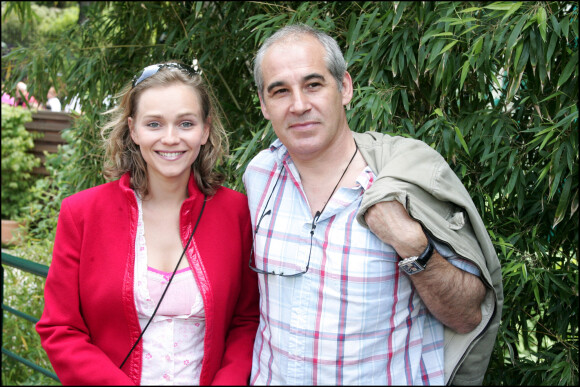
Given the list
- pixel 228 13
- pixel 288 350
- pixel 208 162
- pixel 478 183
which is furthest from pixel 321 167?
pixel 228 13

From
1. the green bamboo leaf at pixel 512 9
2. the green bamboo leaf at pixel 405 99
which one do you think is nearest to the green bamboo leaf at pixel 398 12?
the green bamboo leaf at pixel 405 99

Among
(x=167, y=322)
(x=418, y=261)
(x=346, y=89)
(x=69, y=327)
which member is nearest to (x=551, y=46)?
(x=346, y=89)

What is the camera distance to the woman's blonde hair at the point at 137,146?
197 cm

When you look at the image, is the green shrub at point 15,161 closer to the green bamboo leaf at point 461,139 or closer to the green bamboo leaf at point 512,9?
the green bamboo leaf at point 461,139

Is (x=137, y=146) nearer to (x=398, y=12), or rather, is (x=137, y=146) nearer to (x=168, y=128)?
(x=168, y=128)

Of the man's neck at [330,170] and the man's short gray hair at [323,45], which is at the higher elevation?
the man's short gray hair at [323,45]

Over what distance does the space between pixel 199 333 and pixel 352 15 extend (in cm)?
150

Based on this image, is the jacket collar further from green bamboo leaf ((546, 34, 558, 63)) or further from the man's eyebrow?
green bamboo leaf ((546, 34, 558, 63))

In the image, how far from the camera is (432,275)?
1.68 meters

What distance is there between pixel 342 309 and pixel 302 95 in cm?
66

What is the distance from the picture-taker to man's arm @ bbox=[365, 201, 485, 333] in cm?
165

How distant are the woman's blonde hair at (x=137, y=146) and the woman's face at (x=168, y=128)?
0.11 feet

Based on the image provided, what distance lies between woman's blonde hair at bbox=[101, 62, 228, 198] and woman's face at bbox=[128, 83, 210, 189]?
3 cm

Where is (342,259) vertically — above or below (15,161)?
below
